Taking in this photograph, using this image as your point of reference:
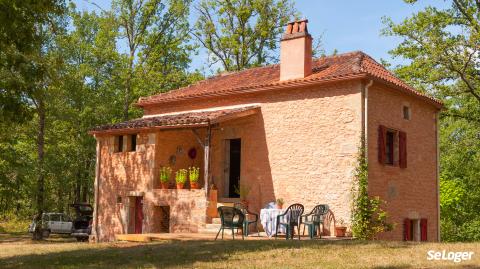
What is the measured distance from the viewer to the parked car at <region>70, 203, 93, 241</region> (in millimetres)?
24141

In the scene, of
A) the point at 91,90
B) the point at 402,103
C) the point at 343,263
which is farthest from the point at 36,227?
the point at 343,263

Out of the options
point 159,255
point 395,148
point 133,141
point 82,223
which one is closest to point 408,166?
point 395,148

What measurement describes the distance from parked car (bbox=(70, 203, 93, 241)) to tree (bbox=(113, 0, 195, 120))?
5918 millimetres

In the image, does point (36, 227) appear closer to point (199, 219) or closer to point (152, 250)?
point (199, 219)

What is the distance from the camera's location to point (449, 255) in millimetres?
8742

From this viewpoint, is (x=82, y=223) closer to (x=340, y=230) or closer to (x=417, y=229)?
(x=340, y=230)

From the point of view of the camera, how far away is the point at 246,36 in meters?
31.4

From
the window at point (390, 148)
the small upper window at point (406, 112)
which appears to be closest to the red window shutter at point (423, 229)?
the window at point (390, 148)

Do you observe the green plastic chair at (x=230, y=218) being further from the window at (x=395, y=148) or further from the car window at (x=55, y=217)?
the car window at (x=55, y=217)

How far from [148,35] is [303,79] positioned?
693 inches

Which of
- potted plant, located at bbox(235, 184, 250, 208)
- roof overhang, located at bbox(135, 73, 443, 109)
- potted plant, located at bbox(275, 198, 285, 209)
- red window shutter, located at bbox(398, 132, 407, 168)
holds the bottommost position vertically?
potted plant, located at bbox(275, 198, 285, 209)

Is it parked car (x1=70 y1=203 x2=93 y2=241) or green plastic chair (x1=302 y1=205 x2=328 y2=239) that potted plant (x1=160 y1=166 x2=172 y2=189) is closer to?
green plastic chair (x1=302 y1=205 x2=328 y2=239)

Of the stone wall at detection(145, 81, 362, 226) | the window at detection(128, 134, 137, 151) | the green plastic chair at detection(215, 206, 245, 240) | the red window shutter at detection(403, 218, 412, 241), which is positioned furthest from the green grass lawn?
the window at detection(128, 134, 137, 151)

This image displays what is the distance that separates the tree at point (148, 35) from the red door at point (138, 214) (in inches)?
476
